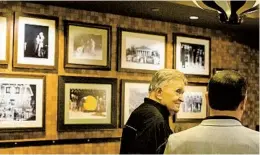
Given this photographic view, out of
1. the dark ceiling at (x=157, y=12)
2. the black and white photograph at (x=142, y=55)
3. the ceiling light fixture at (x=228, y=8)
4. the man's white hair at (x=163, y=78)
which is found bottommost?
the man's white hair at (x=163, y=78)

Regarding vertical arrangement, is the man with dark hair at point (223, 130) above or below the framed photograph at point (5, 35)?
below

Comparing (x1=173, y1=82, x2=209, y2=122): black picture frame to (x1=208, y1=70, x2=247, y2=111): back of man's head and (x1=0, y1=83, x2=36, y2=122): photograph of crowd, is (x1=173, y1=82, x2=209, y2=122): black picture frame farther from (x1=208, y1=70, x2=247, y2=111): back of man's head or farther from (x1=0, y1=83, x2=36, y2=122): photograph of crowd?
(x1=208, y1=70, x2=247, y2=111): back of man's head

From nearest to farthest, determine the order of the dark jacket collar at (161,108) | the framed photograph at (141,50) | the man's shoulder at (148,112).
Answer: the man's shoulder at (148,112) → the dark jacket collar at (161,108) → the framed photograph at (141,50)

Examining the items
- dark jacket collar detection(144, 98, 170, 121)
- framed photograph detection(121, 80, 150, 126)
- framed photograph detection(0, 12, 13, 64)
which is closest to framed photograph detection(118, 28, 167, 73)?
framed photograph detection(121, 80, 150, 126)

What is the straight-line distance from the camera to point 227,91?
1752mm

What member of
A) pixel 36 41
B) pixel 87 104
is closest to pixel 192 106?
pixel 87 104

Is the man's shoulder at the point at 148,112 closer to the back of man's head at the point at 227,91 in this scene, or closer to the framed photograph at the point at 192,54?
the back of man's head at the point at 227,91

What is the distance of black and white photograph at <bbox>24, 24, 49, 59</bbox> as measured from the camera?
14.1 ft

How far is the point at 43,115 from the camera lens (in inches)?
173

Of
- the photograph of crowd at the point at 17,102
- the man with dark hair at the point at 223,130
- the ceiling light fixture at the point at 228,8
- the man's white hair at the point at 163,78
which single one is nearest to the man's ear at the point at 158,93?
the man's white hair at the point at 163,78

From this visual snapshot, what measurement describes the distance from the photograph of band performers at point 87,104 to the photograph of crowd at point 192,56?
1209mm

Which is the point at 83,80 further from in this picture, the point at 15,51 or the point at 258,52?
the point at 258,52

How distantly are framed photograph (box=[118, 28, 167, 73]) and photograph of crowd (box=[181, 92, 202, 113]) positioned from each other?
21.3 inches

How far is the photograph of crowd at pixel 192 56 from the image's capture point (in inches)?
217
